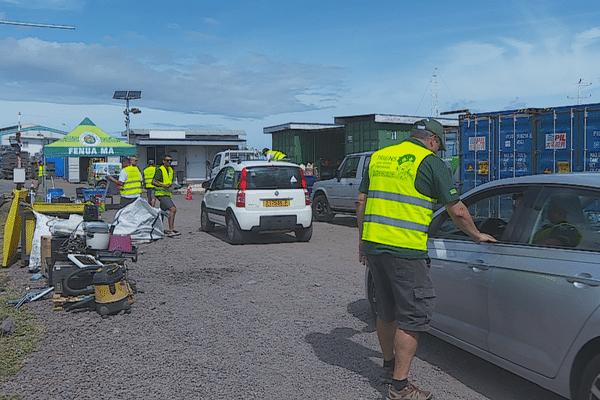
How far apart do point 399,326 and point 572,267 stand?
118 cm

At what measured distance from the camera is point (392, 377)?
13.4 ft

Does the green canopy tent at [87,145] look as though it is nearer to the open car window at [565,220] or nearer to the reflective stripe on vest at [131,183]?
the reflective stripe on vest at [131,183]

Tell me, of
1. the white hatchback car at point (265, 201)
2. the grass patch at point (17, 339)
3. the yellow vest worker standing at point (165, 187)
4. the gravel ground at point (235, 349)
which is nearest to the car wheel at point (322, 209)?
the white hatchback car at point (265, 201)

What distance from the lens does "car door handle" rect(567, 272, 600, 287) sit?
3.33 meters

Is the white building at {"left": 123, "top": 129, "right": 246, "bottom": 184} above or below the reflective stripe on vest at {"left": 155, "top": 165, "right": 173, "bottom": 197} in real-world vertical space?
above

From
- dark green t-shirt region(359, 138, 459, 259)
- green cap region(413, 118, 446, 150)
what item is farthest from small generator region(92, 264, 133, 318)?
green cap region(413, 118, 446, 150)

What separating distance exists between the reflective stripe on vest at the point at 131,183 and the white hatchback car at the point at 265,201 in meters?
3.08

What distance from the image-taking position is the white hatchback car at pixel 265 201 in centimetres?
1143

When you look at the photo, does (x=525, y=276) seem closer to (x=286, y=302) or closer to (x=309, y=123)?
(x=286, y=302)

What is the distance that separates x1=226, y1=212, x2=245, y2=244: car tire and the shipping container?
222 inches

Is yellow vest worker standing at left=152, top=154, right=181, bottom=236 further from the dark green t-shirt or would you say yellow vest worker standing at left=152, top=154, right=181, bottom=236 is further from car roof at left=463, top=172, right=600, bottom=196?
the dark green t-shirt

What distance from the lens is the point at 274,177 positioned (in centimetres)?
1171

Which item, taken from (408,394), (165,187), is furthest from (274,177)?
(408,394)

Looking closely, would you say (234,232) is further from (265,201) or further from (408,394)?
(408,394)
